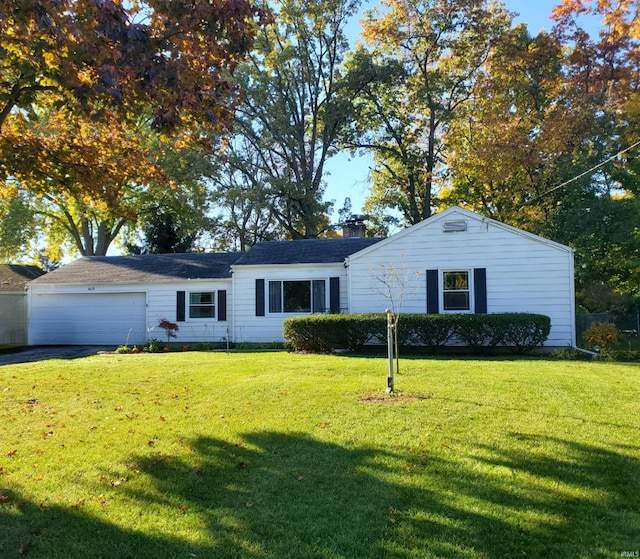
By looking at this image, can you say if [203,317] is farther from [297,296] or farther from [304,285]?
[304,285]

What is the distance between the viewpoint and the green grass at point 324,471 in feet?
10.4

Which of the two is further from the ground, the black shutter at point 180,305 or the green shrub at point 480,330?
the black shutter at point 180,305

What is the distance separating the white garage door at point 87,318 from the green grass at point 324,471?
1094 centimetres

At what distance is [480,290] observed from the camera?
1418 cm

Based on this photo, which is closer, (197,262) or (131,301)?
(131,301)

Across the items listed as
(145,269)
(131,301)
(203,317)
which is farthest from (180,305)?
(145,269)

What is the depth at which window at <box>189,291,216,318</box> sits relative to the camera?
17812mm

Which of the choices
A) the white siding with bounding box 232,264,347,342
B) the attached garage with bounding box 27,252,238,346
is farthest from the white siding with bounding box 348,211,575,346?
the attached garage with bounding box 27,252,238,346

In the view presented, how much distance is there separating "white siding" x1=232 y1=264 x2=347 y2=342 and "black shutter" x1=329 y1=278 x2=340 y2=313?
0.16 metres

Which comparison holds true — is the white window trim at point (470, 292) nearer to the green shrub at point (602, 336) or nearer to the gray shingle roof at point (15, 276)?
the green shrub at point (602, 336)

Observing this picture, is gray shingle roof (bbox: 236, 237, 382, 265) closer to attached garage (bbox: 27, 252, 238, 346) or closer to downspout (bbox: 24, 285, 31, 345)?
attached garage (bbox: 27, 252, 238, 346)

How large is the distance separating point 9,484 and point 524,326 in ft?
39.5

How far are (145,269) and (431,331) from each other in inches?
477

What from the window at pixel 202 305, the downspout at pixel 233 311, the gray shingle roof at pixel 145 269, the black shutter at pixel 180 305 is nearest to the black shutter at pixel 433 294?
the downspout at pixel 233 311
